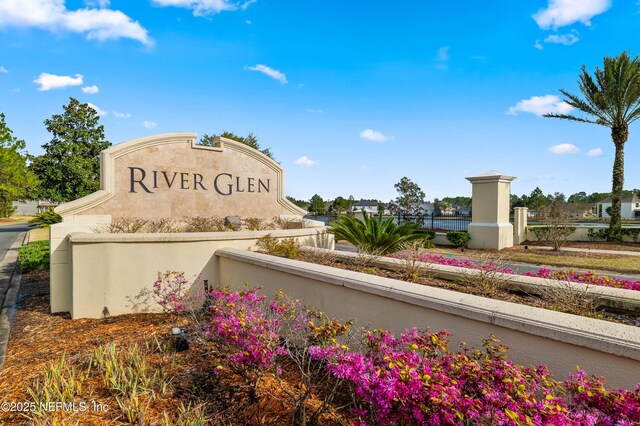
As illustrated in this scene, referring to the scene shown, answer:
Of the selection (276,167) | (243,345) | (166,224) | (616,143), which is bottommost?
(243,345)

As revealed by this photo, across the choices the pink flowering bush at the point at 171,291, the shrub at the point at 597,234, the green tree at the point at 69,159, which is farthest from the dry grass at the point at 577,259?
the green tree at the point at 69,159

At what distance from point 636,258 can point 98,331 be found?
16.1 meters

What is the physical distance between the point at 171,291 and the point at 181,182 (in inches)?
131

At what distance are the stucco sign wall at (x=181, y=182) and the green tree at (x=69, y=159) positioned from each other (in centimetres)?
1940

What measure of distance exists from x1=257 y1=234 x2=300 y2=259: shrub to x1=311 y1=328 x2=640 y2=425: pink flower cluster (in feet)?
11.9

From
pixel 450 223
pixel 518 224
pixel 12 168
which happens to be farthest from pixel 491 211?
pixel 12 168

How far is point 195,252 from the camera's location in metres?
6.14

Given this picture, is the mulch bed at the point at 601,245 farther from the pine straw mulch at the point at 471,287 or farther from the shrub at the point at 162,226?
the shrub at the point at 162,226

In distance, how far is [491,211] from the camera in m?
15.4

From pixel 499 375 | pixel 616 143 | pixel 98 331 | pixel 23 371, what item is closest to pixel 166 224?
pixel 98 331

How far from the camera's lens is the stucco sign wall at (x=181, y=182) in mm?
7516

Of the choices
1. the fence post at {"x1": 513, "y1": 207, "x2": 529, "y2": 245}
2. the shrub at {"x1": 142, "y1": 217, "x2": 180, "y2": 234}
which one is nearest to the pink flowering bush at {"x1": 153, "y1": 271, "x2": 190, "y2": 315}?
the shrub at {"x1": 142, "y1": 217, "x2": 180, "y2": 234}

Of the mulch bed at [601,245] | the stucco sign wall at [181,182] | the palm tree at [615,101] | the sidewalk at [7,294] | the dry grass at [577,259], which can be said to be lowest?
the sidewalk at [7,294]

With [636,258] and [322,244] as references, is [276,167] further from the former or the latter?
[636,258]
